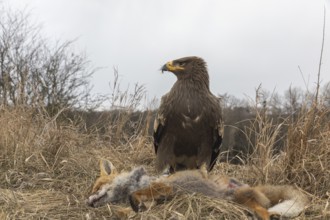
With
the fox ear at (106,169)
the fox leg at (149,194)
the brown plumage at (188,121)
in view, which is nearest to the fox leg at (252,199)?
the fox leg at (149,194)

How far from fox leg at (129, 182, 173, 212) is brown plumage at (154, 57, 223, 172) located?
0.97 meters

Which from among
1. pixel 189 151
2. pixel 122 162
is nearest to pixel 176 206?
pixel 189 151

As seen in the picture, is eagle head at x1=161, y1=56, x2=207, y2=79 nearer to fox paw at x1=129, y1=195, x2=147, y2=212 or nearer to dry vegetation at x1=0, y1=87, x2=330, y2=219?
dry vegetation at x1=0, y1=87, x2=330, y2=219

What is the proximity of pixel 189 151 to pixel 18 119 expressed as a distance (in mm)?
2163

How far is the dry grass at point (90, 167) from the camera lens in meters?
3.08

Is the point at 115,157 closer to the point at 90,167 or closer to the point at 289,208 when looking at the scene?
the point at 90,167

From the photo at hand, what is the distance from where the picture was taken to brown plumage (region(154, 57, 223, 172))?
3986 millimetres

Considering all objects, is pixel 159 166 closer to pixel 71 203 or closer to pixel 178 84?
pixel 178 84

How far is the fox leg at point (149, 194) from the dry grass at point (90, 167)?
8 cm

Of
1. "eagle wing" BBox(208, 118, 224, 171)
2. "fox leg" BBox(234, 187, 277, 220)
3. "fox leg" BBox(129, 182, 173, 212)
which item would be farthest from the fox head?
"eagle wing" BBox(208, 118, 224, 171)

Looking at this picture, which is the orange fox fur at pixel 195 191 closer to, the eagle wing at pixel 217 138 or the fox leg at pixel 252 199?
the fox leg at pixel 252 199

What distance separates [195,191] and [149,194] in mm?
357

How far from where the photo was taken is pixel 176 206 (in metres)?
3.01

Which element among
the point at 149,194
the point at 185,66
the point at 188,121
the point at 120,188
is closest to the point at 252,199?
the point at 149,194
